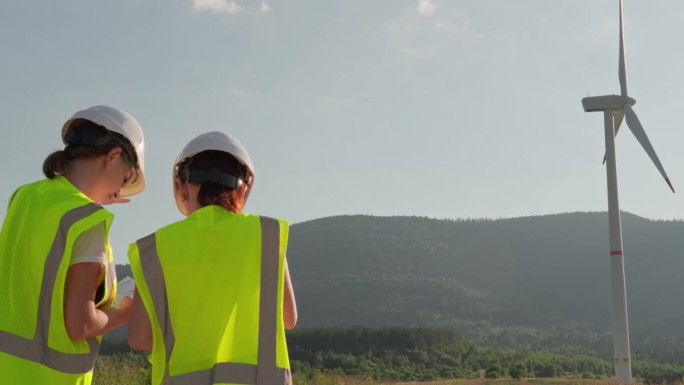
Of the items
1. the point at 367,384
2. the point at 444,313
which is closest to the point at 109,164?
the point at 367,384

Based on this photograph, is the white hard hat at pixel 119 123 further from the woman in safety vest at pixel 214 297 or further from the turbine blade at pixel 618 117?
the turbine blade at pixel 618 117

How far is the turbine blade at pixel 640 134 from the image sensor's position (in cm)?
3531

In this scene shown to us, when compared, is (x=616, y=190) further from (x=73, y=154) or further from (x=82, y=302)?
(x=82, y=302)

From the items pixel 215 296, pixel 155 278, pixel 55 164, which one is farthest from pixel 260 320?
pixel 55 164

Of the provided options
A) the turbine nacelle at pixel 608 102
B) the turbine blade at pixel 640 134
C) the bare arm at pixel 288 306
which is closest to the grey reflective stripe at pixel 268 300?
the bare arm at pixel 288 306

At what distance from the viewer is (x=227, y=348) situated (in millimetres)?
3555

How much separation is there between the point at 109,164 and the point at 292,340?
75.5 m

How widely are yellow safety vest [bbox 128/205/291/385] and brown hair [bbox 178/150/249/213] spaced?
6 centimetres

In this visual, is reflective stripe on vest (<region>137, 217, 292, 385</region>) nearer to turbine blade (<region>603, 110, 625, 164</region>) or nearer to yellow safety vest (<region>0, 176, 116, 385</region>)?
yellow safety vest (<region>0, 176, 116, 385</region>)

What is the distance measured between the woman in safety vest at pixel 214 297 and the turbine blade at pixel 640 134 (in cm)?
3302

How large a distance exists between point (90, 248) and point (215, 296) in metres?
0.51

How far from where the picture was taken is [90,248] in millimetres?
3549

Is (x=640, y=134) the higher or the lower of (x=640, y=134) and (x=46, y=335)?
the higher

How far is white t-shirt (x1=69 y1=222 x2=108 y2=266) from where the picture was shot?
3.54 meters
